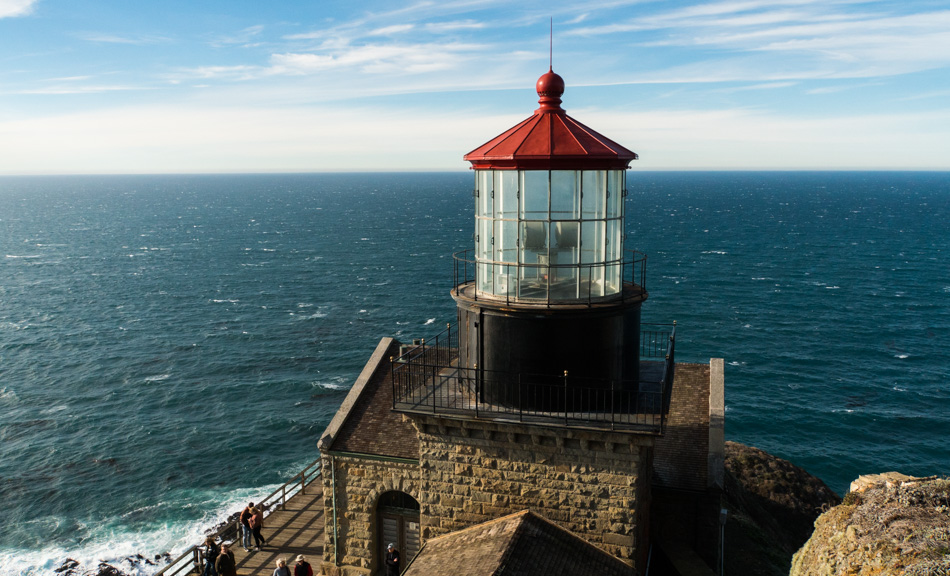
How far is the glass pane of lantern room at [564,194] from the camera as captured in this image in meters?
11.4

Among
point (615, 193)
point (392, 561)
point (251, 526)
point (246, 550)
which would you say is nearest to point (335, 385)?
point (246, 550)

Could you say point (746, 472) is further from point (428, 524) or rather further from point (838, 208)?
point (838, 208)

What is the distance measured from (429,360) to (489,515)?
425 centimetres

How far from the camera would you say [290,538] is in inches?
703

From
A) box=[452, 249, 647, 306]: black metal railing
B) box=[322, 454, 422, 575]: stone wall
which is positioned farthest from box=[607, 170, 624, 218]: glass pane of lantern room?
box=[322, 454, 422, 575]: stone wall

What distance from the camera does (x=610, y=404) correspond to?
39.4 ft

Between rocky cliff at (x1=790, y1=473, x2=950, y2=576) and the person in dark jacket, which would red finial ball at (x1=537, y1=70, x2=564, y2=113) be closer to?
rocky cliff at (x1=790, y1=473, x2=950, y2=576)

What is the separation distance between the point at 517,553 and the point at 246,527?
8679mm

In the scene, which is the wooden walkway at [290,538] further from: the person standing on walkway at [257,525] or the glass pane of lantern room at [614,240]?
the glass pane of lantern room at [614,240]

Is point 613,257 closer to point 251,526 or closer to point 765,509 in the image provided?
point 251,526

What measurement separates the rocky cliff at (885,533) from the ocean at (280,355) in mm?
22289

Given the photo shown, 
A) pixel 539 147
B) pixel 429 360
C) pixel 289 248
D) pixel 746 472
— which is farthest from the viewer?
pixel 289 248

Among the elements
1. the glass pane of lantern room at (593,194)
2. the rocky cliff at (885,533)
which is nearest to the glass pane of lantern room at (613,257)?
the glass pane of lantern room at (593,194)

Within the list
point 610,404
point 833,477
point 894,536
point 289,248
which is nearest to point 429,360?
point 610,404
